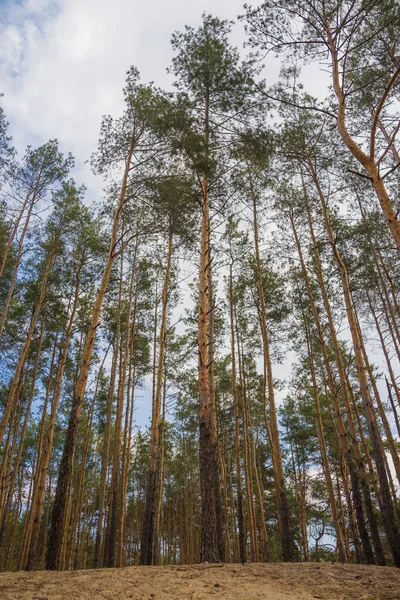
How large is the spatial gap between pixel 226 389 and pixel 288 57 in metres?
13.7

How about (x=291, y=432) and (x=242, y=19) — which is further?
(x=291, y=432)

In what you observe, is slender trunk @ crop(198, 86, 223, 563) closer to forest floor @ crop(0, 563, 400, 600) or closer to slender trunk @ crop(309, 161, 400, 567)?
forest floor @ crop(0, 563, 400, 600)

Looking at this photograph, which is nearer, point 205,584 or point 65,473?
point 205,584

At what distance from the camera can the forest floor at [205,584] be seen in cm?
322

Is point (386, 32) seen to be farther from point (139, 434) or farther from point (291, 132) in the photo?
point (139, 434)

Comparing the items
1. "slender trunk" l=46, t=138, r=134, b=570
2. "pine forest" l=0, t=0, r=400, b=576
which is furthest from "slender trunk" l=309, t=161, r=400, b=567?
"slender trunk" l=46, t=138, r=134, b=570

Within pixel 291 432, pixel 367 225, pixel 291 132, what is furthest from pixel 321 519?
pixel 291 132

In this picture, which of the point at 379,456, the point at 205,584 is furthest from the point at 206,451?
A: the point at 379,456

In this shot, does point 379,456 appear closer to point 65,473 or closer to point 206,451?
point 206,451

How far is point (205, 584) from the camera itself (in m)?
3.66

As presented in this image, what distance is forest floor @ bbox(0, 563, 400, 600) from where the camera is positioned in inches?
127

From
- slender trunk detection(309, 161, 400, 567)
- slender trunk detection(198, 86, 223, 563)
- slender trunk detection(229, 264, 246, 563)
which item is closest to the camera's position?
slender trunk detection(198, 86, 223, 563)

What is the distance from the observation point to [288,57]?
6566 mm

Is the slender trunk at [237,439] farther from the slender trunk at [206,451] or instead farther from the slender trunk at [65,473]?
the slender trunk at [65,473]
